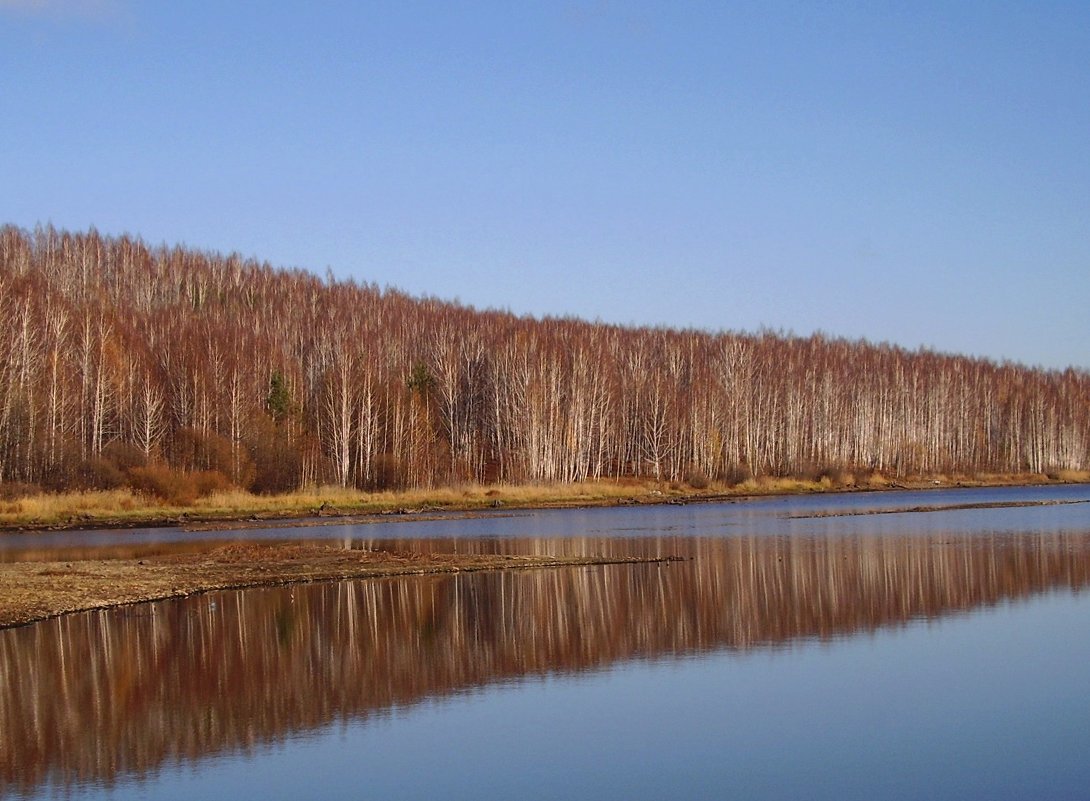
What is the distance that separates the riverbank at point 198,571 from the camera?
23719mm

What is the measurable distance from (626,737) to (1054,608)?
41.3 ft

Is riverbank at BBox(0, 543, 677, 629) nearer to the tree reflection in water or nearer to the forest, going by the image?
the tree reflection in water

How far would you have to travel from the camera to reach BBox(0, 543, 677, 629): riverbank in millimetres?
23719

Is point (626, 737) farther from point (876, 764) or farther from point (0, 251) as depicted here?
point (0, 251)

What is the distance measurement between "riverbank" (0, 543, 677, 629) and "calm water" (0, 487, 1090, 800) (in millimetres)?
1209

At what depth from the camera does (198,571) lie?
95.2ft

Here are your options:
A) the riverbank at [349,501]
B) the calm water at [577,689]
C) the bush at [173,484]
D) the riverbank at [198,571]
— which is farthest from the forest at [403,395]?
the calm water at [577,689]

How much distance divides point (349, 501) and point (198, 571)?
32.6 m

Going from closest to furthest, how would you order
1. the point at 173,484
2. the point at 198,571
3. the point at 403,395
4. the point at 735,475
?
the point at 198,571, the point at 173,484, the point at 403,395, the point at 735,475

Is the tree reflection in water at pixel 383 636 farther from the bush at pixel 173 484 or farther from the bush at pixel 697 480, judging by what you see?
the bush at pixel 697 480

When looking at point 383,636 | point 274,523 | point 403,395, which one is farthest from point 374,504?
point 383,636

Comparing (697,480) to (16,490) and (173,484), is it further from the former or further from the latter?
(16,490)

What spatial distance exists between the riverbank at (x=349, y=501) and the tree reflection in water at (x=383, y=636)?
27.2 meters

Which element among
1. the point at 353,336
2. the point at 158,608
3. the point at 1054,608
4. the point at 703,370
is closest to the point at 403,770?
the point at 158,608
